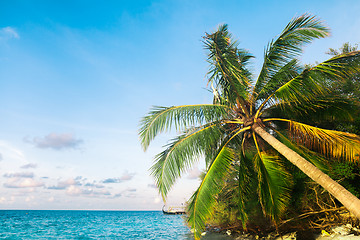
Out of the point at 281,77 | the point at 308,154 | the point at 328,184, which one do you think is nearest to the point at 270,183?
the point at 308,154

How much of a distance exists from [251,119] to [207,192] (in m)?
2.60

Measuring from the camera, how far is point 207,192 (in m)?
7.39

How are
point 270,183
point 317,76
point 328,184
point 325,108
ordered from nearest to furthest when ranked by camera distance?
point 328,184 < point 317,76 < point 270,183 < point 325,108

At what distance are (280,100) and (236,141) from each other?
2.47 m

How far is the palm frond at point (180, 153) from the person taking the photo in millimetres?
8172

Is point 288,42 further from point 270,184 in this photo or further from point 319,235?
point 319,235

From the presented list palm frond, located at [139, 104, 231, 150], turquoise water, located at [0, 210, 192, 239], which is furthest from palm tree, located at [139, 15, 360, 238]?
turquoise water, located at [0, 210, 192, 239]

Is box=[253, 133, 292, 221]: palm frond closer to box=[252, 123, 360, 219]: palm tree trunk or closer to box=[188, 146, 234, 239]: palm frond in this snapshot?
box=[188, 146, 234, 239]: palm frond

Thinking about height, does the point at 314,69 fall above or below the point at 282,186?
above

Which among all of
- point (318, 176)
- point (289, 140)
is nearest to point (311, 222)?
point (289, 140)

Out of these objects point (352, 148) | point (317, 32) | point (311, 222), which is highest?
point (317, 32)

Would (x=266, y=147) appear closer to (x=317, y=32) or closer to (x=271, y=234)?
(x=317, y=32)

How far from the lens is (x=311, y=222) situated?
1102 cm

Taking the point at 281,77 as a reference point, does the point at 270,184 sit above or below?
below
